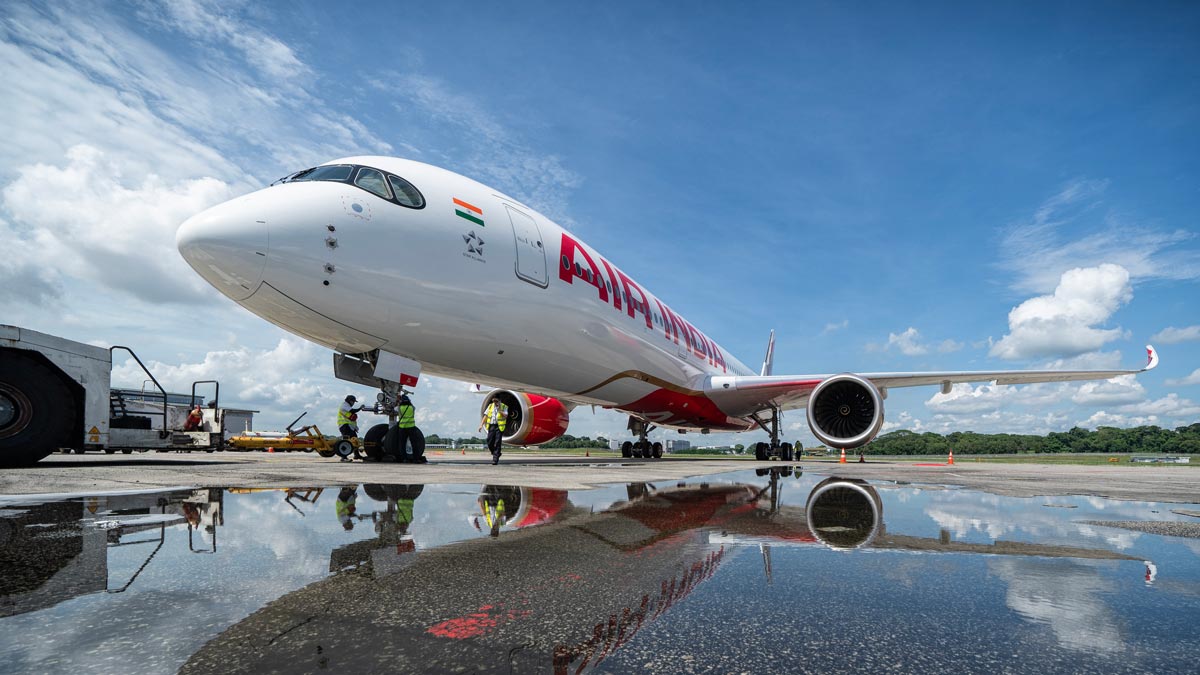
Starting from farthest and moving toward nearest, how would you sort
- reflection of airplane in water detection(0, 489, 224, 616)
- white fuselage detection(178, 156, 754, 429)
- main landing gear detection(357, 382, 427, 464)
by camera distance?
main landing gear detection(357, 382, 427, 464), white fuselage detection(178, 156, 754, 429), reflection of airplane in water detection(0, 489, 224, 616)

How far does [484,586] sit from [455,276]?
6852 millimetres

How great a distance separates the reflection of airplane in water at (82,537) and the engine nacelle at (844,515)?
2982mm

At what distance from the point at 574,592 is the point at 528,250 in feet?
26.7

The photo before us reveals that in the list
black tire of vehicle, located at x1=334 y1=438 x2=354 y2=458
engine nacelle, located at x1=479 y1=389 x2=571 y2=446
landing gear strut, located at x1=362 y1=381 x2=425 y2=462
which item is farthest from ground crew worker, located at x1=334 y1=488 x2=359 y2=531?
engine nacelle, located at x1=479 y1=389 x2=571 y2=446

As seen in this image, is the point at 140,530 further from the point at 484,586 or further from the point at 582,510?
the point at 582,510

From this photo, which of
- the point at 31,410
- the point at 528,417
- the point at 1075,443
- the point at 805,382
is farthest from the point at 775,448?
the point at 1075,443

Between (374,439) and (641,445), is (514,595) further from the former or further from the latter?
(641,445)

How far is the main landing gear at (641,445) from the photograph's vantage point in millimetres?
20075

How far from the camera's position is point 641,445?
67.7 ft

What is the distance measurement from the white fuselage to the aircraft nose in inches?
0.6

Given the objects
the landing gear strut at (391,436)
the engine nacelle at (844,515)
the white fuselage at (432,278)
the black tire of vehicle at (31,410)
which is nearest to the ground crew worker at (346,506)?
the engine nacelle at (844,515)

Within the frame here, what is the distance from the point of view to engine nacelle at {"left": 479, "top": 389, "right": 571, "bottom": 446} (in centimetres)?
1558

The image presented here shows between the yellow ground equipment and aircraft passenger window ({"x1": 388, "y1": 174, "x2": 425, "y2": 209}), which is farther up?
aircraft passenger window ({"x1": 388, "y1": 174, "x2": 425, "y2": 209})

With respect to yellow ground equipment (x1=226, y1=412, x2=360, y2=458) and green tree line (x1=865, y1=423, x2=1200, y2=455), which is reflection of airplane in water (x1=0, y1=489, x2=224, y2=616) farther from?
green tree line (x1=865, y1=423, x2=1200, y2=455)
